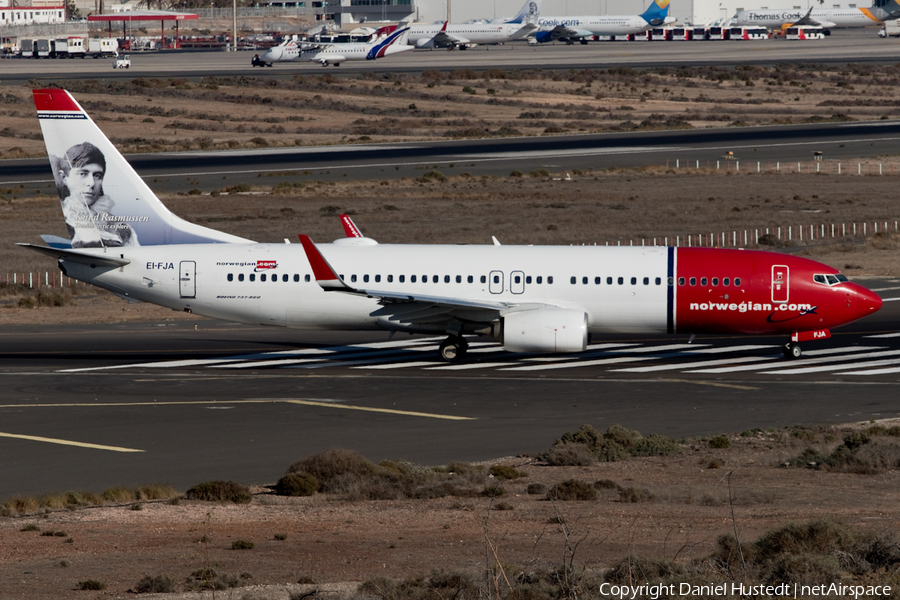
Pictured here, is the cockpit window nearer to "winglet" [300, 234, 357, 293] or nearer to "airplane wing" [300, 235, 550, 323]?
"airplane wing" [300, 235, 550, 323]

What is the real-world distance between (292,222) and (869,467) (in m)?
57.2

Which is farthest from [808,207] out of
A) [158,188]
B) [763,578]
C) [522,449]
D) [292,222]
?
[763,578]

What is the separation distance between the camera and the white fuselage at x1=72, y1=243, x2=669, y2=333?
4459 centimetres

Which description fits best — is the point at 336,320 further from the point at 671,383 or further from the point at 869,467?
the point at 869,467

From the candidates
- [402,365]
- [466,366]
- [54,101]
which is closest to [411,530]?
[466,366]

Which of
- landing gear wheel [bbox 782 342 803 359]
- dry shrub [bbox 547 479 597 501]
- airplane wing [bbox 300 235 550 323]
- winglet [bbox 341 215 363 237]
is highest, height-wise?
winglet [bbox 341 215 363 237]

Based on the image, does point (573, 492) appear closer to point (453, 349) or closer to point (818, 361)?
point (453, 349)

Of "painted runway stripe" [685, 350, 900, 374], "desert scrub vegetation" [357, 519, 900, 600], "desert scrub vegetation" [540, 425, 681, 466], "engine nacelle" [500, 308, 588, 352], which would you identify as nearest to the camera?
"desert scrub vegetation" [357, 519, 900, 600]

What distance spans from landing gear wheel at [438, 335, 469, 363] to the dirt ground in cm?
1643

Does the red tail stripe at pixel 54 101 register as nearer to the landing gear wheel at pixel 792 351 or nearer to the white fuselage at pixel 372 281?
the white fuselage at pixel 372 281

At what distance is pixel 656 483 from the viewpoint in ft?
Result: 92.2

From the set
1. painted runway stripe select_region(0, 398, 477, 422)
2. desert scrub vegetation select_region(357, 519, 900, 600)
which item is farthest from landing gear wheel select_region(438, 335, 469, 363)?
desert scrub vegetation select_region(357, 519, 900, 600)

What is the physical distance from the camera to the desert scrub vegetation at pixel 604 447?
30453mm

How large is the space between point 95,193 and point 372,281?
37.8ft
